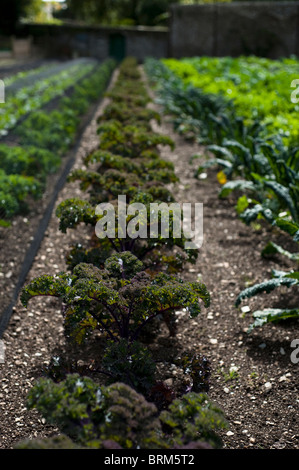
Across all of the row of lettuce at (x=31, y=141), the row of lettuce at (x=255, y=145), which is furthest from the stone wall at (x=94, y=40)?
the row of lettuce at (x=255, y=145)

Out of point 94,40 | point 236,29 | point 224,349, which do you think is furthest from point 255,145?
point 94,40

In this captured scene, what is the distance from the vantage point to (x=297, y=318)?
352 centimetres

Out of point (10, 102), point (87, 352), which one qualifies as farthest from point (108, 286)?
point (10, 102)

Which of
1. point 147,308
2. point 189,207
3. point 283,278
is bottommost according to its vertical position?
point 189,207

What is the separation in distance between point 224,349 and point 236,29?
23.2m

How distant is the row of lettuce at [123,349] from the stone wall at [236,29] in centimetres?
2134

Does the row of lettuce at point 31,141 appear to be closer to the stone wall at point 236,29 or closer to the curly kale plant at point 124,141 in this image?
the curly kale plant at point 124,141

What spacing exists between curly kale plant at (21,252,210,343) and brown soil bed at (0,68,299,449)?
0.29 metres

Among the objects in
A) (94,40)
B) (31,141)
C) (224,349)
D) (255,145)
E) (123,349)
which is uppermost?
(255,145)

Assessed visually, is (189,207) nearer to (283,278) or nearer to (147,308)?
(283,278)

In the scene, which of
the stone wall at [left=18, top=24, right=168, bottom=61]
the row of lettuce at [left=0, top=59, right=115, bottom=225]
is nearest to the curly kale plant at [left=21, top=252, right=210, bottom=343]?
the row of lettuce at [left=0, top=59, right=115, bottom=225]

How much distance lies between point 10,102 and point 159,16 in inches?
1334

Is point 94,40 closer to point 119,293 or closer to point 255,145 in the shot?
point 255,145

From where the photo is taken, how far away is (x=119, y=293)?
2623mm
